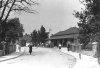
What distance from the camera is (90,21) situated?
13.2 meters

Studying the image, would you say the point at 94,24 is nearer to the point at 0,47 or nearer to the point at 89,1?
the point at 89,1

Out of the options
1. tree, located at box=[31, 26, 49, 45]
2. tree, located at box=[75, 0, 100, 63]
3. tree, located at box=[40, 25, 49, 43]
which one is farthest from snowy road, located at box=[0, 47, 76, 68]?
tree, located at box=[40, 25, 49, 43]

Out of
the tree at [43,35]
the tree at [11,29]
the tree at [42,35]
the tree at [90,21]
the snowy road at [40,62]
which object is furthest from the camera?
the tree at [43,35]

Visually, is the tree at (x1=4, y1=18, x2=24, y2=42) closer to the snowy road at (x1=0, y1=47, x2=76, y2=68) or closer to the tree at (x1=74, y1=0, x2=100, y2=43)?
the snowy road at (x1=0, y1=47, x2=76, y2=68)

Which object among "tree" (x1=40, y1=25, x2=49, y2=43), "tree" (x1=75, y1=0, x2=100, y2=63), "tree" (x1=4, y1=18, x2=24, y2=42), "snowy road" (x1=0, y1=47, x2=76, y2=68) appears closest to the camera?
"tree" (x1=75, y1=0, x2=100, y2=63)

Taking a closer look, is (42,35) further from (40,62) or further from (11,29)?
(40,62)

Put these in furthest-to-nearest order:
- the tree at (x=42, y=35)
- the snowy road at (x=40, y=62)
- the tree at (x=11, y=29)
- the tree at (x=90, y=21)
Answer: the tree at (x=42, y=35) < the tree at (x=11, y=29) < the snowy road at (x=40, y=62) < the tree at (x=90, y=21)

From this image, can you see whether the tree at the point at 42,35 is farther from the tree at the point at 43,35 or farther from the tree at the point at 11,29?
the tree at the point at 11,29

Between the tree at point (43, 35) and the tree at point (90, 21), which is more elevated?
the tree at point (43, 35)

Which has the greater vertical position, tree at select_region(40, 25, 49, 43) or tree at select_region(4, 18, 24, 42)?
tree at select_region(40, 25, 49, 43)

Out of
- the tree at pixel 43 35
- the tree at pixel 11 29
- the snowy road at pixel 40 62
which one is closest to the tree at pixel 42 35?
the tree at pixel 43 35

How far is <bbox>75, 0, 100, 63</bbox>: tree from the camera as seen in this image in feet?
40.7

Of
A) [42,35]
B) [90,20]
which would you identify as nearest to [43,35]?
[42,35]

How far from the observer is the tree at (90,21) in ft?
40.7
